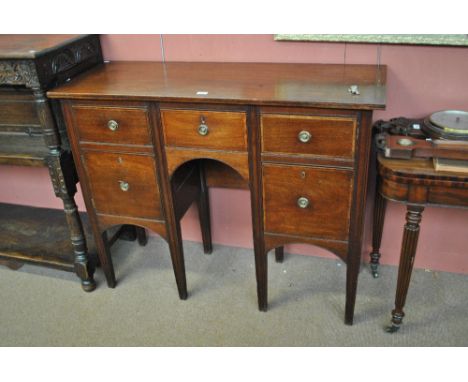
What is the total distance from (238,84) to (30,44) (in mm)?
889

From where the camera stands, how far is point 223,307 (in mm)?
2244

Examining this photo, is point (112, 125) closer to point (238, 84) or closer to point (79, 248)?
point (238, 84)

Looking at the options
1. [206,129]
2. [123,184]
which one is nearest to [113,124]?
[123,184]

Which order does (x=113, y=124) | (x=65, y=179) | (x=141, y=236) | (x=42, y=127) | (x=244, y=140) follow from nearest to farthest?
(x=244, y=140), (x=113, y=124), (x=42, y=127), (x=65, y=179), (x=141, y=236)

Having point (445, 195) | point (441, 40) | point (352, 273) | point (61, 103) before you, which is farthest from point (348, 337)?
point (61, 103)

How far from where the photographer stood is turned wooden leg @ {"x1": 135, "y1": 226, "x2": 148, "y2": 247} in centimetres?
269

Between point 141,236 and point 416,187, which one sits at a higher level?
point 416,187

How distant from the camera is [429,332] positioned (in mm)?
2031

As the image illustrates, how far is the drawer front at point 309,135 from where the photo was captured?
164cm

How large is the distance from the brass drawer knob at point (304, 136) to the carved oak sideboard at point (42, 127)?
1.01 metres

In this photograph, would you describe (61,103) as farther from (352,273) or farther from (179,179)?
(352,273)

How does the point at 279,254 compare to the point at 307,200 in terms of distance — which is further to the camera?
the point at 279,254

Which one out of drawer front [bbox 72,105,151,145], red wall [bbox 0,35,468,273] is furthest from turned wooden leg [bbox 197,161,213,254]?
drawer front [bbox 72,105,151,145]

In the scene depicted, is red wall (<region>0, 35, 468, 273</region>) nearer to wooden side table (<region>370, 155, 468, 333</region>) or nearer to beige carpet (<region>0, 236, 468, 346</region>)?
beige carpet (<region>0, 236, 468, 346</region>)
